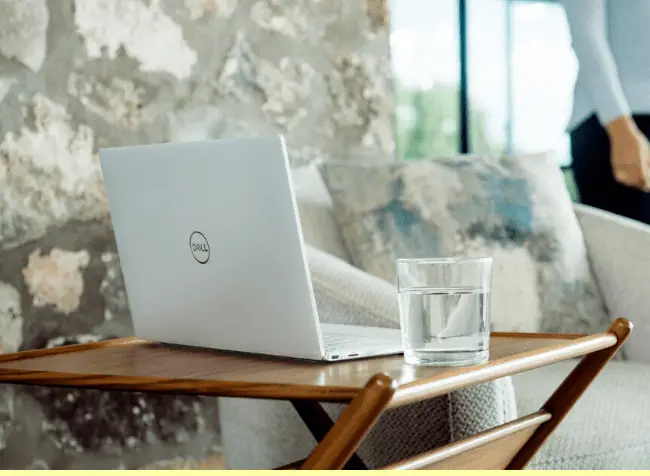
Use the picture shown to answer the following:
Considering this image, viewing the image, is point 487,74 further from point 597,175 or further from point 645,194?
point 645,194

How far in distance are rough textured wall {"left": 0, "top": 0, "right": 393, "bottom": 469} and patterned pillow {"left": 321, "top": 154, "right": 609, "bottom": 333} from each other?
0.36 m

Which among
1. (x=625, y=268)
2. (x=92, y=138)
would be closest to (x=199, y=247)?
(x=92, y=138)

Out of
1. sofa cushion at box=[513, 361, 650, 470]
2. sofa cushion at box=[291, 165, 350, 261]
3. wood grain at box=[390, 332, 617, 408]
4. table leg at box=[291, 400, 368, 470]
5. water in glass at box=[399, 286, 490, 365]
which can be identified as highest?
sofa cushion at box=[291, 165, 350, 261]

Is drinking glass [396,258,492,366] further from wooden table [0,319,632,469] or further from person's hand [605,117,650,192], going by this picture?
person's hand [605,117,650,192]

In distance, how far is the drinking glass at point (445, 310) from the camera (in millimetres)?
795

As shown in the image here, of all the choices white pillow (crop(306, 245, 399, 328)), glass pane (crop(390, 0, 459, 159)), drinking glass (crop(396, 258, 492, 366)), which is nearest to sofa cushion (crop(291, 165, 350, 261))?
white pillow (crop(306, 245, 399, 328))

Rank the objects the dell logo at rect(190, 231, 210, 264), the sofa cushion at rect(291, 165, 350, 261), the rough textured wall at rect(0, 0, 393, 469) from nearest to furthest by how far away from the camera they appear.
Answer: the dell logo at rect(190, 231, 210, 264) < the rough textured wall at rect(0, 0, 393, 469) < the sofa cushion at rect(291, 165, 350, 261)

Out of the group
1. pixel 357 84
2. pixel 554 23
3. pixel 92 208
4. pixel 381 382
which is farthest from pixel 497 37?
pixel 381 382

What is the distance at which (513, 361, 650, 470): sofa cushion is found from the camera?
114cm

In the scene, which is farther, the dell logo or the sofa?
the sofa

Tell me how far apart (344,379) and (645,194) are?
6.28 feet

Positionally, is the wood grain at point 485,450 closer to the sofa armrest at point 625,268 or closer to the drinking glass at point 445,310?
the drinking glass at point 445,310

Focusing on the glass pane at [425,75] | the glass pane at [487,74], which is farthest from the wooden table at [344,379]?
the glass pane at [487,74]

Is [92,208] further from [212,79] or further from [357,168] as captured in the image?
[357,168]
